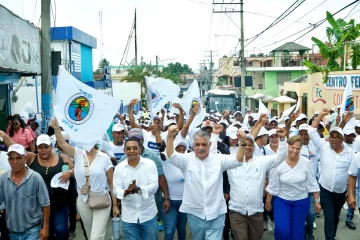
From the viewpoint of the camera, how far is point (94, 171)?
17.1ft

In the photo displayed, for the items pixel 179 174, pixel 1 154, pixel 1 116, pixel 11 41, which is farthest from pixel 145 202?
pixel 1 116

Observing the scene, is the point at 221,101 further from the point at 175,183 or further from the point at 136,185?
the point at 136,185

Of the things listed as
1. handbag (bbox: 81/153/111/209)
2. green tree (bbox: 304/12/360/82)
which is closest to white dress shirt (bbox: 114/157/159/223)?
handbag (bbox: 81/153/111/209)

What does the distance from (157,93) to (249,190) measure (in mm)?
4868

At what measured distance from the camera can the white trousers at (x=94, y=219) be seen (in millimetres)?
5184

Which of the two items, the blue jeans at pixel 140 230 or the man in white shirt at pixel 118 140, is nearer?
the blue jeans at pixel 140 230

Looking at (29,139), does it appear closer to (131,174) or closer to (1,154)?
(1,154)

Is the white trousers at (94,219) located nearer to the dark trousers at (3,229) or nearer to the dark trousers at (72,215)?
the dark trousers at (3,229)

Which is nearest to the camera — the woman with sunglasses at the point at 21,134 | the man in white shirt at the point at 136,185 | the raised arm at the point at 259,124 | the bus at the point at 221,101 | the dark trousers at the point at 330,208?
→ the man in white shirt at the point at 136,185

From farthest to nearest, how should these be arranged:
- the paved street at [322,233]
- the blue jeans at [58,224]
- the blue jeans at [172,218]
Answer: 1. the paved street at [322,233]
2. the blue jeans at [172,218]
3. the blue jeans at [58,224]

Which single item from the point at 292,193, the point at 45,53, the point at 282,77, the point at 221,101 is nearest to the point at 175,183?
the point at 292,193

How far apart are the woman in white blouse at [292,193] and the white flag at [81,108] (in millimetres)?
2239

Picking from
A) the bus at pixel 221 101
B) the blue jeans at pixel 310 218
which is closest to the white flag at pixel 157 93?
the blue jeans at pixel 310 218

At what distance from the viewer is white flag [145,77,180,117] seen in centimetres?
955
